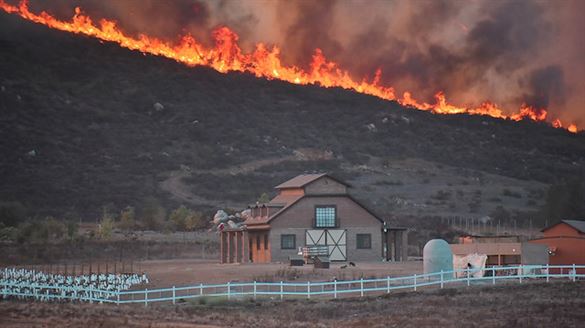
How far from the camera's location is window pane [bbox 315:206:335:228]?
75.9m

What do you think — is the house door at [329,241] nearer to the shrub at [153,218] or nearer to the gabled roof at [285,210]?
the gabled roof at [285,210]

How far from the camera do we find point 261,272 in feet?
206

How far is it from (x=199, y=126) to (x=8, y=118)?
29657 mm

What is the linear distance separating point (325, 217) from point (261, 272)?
554 inches

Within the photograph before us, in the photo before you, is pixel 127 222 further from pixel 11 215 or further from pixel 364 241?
pixel 364 241

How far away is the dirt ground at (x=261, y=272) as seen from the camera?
59.3 metres

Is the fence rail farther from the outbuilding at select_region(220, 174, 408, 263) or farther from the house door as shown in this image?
the outbuilding at select_region(220, 174, 408, 263)

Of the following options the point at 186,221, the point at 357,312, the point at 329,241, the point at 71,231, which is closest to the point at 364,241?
the point at 329,241

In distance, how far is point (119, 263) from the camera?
74.9 m

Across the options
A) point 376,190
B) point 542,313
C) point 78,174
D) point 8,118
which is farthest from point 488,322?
point 8,118

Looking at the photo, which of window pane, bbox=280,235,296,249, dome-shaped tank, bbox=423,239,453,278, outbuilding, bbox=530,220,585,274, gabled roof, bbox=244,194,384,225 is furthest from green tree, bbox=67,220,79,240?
outbuilding, bbox=530,220,585,274

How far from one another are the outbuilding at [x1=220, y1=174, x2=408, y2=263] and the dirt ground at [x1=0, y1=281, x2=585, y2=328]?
23943mm

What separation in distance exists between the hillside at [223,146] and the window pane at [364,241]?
132ft

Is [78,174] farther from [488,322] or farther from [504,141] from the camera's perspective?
[488,322]
